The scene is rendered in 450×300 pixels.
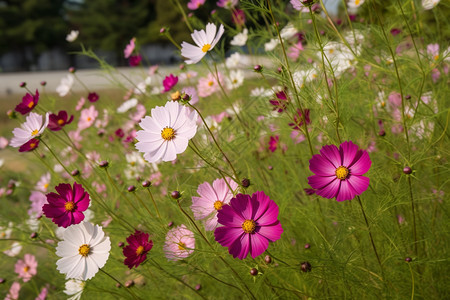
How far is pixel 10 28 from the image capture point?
531 inches

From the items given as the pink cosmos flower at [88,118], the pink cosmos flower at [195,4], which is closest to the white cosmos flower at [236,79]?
the pink cosmos flower at [195,4]

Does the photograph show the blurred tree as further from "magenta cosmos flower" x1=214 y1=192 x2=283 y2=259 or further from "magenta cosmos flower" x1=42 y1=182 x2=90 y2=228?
"magenta cosmos flower" x1=214 y1=192 x2=283 y2=259

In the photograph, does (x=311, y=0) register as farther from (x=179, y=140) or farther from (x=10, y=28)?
(x=10, y=28)

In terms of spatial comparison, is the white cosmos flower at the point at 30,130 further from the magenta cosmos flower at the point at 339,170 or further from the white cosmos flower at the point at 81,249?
the magenta cosmos flower at the point at 339,170

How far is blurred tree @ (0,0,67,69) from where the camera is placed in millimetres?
13352

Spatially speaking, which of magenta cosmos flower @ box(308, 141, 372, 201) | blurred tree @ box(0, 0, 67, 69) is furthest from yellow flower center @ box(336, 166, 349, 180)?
blurred tree @ box(0, 0, 67, 69)

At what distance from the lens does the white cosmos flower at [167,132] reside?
1.73 feet

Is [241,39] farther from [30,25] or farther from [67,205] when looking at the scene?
[30,25]

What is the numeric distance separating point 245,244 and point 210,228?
0.10 meters

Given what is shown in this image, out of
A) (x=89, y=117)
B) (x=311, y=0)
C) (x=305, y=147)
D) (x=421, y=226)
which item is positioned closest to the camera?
(x=311, y=0)

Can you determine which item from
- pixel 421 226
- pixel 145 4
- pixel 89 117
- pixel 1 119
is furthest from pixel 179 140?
pixel 145 4

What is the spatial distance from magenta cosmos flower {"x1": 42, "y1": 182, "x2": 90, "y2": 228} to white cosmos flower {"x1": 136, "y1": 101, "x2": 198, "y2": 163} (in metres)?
0.13

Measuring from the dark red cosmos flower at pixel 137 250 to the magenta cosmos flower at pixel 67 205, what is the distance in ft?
0.28

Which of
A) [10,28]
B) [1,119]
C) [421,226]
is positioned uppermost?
[10,28]
